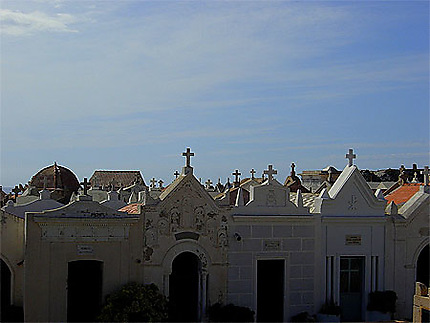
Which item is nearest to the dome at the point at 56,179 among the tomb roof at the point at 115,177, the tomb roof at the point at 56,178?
the tomb roof at the point at 56,178

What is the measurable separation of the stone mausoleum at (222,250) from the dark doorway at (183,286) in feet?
0.12

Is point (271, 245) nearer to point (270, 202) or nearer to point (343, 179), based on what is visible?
point (270, 202)

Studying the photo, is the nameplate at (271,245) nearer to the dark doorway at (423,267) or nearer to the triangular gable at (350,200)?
the triangular gable at (350,200)

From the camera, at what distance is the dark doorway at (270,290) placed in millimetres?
23453

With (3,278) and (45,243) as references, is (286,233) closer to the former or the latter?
(45,243)

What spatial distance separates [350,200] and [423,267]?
15.7ft

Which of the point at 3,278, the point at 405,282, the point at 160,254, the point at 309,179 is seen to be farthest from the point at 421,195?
the point at 309,179

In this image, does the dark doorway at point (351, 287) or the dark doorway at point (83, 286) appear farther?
the dark doorway at point (351, 287)

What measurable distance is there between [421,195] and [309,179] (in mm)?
35641

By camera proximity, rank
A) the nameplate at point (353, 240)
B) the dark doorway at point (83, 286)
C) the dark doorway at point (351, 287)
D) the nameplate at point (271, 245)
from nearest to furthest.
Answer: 1. the dark doorway at point (83, 286)
2. the nameplate at point (271, 245)
3. the nameplate at point (353, 240)
4. the dark doorway at point (351, 287)

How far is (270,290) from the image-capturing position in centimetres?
2391

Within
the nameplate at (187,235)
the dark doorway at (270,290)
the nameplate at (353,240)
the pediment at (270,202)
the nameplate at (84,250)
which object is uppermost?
the pediment at (270,202)

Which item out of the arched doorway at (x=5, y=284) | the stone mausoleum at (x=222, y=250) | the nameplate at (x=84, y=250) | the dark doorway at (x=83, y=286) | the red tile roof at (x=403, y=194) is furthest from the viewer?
the red tile roof at (x=403, y=194)

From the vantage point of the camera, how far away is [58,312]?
2038 cm
